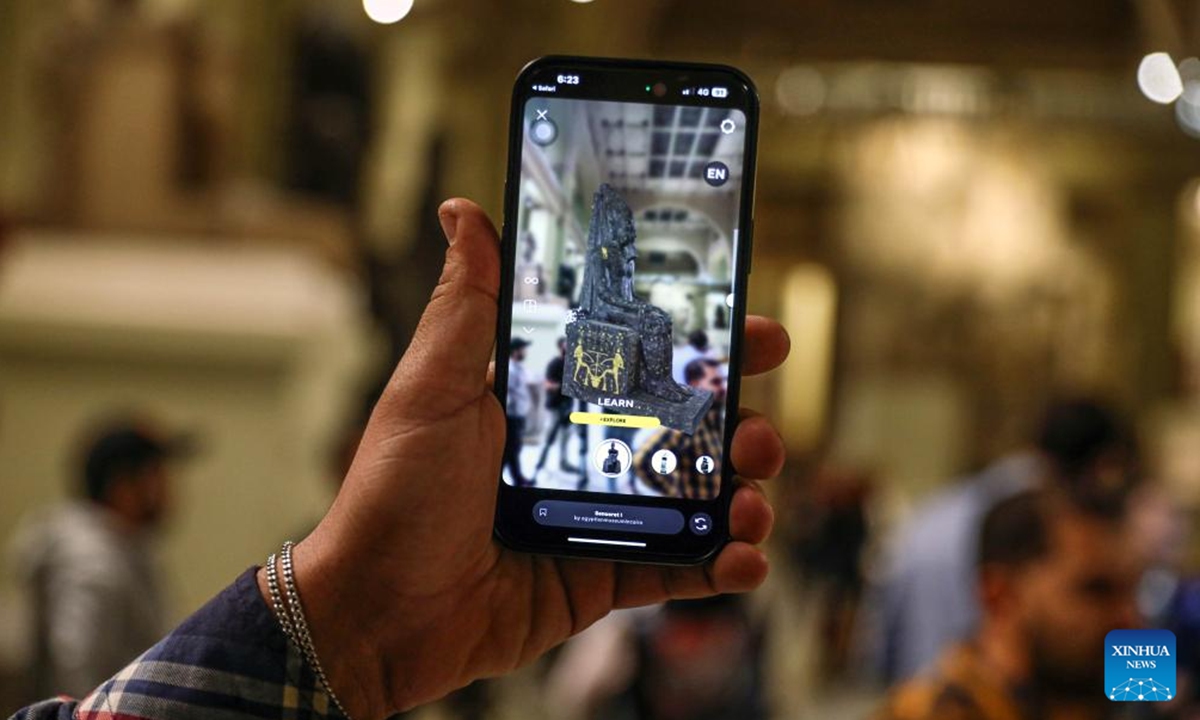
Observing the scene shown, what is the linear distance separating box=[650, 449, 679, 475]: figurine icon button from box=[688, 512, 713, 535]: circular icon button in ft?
0.12

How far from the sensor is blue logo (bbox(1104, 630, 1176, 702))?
1279 millimetres

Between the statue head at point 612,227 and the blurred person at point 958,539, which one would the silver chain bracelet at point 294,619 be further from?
the blurred person at point 958,539

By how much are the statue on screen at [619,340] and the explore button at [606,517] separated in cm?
6

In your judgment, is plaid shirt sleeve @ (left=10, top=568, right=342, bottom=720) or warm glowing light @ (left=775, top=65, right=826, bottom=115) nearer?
plaid shirt sleeve @ (left=10, top=568, right=342, bottom=720)

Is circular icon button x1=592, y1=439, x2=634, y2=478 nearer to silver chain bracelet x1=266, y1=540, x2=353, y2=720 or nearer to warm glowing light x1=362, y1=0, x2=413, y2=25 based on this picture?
silver chain bracelet x1=266, y1=540, x2=353, y2=720

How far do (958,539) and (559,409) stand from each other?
3506mm

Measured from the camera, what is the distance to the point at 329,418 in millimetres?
5391

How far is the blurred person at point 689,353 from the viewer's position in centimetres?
106

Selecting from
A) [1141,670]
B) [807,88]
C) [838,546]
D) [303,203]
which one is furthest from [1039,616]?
[838,546]

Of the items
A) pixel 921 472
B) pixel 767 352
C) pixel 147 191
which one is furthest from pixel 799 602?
pixel 767 352

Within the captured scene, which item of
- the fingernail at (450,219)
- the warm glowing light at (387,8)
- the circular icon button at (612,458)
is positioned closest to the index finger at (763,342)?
the circular icon button at (612,458)

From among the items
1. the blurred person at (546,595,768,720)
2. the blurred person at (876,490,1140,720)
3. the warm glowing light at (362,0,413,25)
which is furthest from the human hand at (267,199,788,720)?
the blurred person at (546,595,768,720)

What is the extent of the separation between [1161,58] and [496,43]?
164 inches

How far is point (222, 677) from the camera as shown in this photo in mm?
1026
